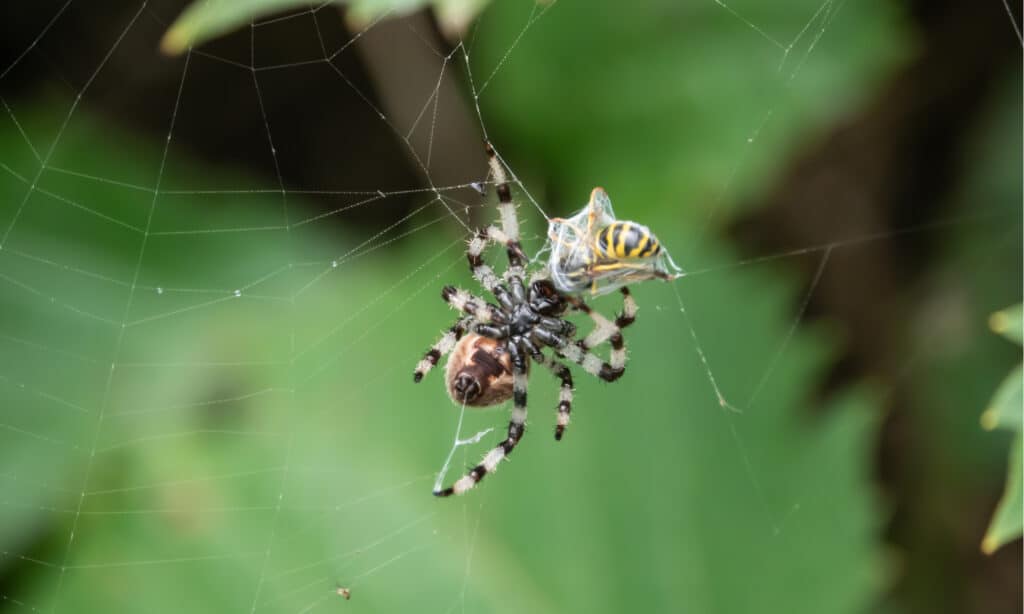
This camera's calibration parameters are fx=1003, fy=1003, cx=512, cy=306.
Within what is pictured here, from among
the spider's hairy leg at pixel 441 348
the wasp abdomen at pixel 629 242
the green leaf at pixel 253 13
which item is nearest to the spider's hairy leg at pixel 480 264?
Answer: the spider's hairy leg at pixel 441 348

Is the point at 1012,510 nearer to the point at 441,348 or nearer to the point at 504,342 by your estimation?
the point at 504,342

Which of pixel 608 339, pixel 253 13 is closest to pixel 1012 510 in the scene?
pixel 608 339

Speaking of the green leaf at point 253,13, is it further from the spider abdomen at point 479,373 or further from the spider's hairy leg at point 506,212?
the spider abdomen at point 479,373

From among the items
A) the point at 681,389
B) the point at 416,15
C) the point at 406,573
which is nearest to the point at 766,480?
the point at 681,389

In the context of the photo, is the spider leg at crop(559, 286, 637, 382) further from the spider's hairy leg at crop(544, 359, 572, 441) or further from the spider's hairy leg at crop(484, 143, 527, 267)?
the spider's hairy leg at crop(484, 143, 527, 267)

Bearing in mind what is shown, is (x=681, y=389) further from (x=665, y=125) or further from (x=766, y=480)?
(x=665, y=125)

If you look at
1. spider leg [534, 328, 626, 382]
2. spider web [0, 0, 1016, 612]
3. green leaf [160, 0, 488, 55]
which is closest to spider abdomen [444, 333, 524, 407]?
spider leg [534, 328, 626, 382]

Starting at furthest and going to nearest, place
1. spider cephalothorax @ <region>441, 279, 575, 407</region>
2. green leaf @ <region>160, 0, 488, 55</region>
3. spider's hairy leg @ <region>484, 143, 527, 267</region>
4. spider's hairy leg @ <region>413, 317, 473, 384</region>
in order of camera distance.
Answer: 1. spider's hairy leg @ <region>413, 317, 473, 384</region>
2. spider cephalothorax @ <region>441, 279, 575, 407</region>
3. spider's hairy leg @ <region>484, 143, 527, 267</region>
4. green leaf @ <region>160, 0, 488, 55</region>
